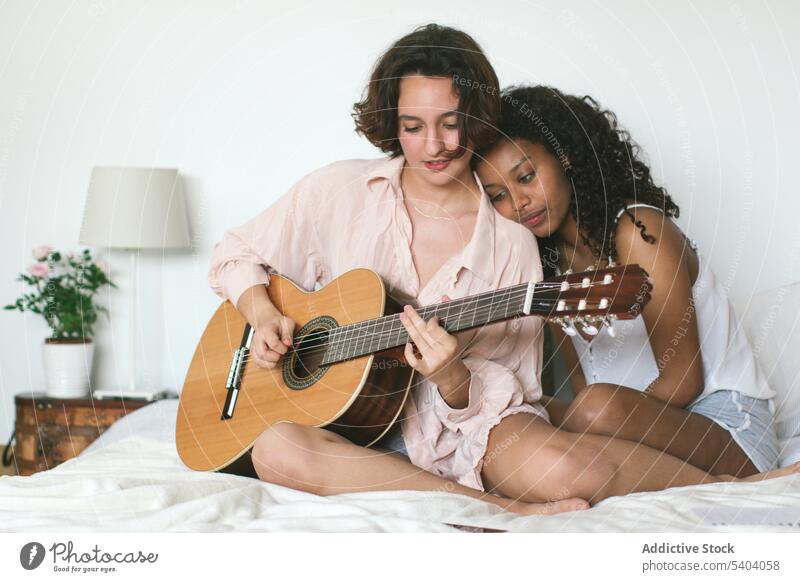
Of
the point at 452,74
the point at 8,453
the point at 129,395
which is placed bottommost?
the point at 8,453

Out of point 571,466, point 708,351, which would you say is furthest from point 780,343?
point 571,466

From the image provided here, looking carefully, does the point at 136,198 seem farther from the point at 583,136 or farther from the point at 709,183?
the point at 709,183

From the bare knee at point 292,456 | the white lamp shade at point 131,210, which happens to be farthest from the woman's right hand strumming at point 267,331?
the white lamp shade at point 131,210

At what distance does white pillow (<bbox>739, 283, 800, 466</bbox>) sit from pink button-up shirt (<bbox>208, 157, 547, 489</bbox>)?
0.53 meters

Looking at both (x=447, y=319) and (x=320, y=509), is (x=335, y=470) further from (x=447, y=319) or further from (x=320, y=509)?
(x=447, y=319)

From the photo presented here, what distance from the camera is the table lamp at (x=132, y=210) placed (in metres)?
1.91

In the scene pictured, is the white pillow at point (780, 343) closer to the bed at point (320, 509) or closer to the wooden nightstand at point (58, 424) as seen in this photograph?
the bed at point (320, 509)

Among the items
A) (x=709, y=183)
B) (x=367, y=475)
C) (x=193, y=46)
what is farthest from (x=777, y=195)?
(x=193, y=46)

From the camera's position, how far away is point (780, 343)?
162cm

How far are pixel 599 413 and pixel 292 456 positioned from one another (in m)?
0.47

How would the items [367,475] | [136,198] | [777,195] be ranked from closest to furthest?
[367,475] → [777,195] → [136,198]

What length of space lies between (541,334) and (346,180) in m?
0.40

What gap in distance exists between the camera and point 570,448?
3.91 ft

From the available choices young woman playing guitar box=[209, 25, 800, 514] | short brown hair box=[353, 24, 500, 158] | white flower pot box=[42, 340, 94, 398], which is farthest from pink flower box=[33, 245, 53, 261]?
short brown hair box=[353, 24, 500, 158]
